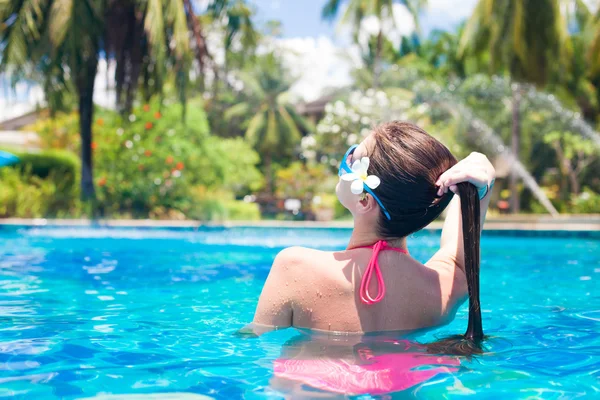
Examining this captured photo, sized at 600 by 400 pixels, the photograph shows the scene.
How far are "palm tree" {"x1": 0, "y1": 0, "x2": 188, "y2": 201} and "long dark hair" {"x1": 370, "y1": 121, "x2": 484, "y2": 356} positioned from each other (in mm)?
12370

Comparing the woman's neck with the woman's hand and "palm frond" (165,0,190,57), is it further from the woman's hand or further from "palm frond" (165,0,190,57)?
"palm frond" (165,0,190,57)

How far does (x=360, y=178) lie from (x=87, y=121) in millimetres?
14158

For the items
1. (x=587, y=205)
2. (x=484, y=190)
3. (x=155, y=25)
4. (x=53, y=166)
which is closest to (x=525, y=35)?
(x=587, y=205)

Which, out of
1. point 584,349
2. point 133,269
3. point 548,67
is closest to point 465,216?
point 584,349

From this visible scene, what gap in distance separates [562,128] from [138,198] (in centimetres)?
1546

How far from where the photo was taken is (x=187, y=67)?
14344 millimetres

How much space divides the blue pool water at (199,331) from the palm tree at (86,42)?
713 cm

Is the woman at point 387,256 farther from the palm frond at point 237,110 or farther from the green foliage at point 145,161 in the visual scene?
the palm frond at point 237,110

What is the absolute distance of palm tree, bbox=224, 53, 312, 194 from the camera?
1412 inches

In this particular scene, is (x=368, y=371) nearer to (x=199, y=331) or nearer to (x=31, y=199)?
(x=199, y=331)

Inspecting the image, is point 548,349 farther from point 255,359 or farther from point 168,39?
point 168,39

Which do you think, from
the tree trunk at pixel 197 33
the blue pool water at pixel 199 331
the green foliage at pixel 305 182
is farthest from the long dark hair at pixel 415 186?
the green foliage at pixel 305 182

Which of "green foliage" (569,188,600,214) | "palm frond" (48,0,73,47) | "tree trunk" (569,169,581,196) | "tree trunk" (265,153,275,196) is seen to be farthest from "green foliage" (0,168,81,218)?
"tree trunk" (569,169,581,196)

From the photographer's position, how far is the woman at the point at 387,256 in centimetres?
202
